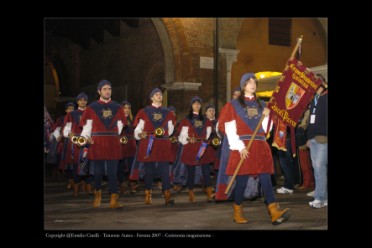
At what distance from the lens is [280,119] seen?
6125 mm

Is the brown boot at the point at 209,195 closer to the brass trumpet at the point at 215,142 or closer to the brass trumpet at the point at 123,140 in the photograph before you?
the brass trumpet at the point at 215,142

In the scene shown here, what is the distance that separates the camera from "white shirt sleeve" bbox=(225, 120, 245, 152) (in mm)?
Answer: 5871

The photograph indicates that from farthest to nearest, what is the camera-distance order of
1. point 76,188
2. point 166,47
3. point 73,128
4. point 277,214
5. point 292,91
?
point 166,47
point 73,128
point 76,188
point 292,91
point 277,214

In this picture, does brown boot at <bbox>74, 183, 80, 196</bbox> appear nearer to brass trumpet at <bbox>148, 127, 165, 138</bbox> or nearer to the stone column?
brass trumpet at <bbox>148, 127, 165, 138</bbox>

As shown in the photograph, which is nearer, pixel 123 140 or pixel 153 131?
pixel 153 131

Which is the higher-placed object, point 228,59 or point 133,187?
point 228,59

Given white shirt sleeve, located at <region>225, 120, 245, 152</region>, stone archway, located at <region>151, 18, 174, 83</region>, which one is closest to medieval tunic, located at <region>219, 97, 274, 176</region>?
white shirt sleeve, located at <region>225, 120, 245, 152</region>

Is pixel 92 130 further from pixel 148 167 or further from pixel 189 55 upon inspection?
pixel 189 55

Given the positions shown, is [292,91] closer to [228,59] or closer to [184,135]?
[184,135]

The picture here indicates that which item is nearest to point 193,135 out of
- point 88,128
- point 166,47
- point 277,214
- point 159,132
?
point 159,132

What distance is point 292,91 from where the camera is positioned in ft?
20.0

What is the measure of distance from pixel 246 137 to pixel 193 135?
2896 millimetres

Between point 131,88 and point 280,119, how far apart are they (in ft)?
48.3

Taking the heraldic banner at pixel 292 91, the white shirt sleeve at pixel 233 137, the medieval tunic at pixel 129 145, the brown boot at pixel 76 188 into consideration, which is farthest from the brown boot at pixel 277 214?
the medieval tunic at pixel 129 145
